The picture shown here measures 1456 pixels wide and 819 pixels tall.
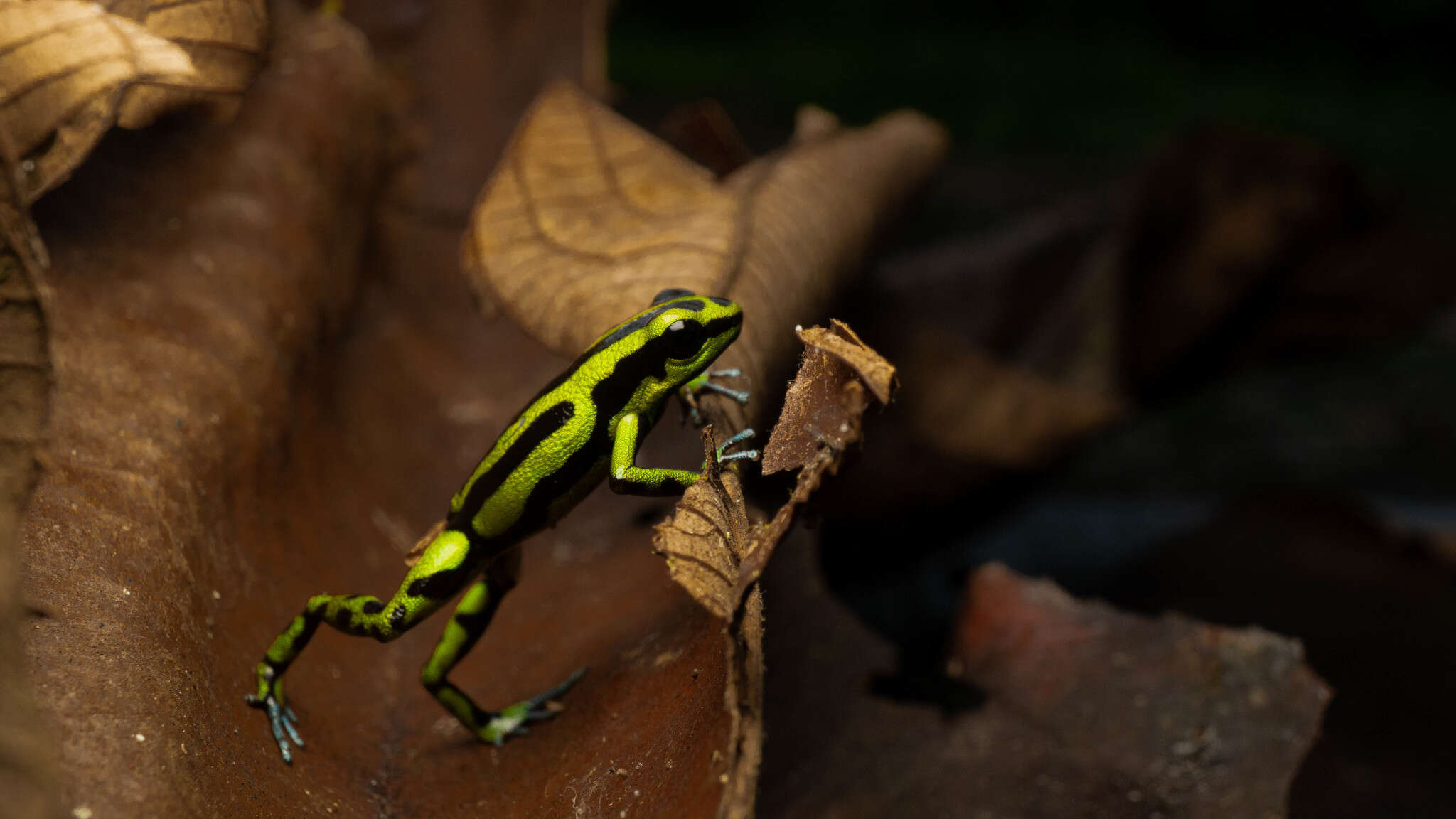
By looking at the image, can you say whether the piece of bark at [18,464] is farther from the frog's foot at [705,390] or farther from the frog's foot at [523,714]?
the frog's foot at [705,390]

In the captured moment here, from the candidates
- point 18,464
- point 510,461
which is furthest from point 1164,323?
point 18,464

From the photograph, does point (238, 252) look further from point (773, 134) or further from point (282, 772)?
point (773, 134)

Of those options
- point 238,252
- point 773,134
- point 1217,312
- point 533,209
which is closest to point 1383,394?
point 1217,312

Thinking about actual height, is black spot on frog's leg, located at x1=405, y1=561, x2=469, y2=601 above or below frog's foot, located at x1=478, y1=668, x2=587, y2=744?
below

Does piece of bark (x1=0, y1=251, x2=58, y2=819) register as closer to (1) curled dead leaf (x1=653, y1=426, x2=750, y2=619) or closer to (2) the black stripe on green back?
(1) curled dead leaf (x1=653, y1=426, x2=750, y2=619)

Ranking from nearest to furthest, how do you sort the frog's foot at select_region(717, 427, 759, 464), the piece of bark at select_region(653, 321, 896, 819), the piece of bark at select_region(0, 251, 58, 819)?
the piece of bark at select_region(0, 251, 58, 819), the piece of bark at select_region(653, 321, 896, 819), the frog's foot at select_region(717, 427, 759, 464)

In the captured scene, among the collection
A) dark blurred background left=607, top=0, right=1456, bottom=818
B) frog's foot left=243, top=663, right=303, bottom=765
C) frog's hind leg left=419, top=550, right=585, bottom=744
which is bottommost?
dark blurred background left=607, top=0, right=1456, bottom=818

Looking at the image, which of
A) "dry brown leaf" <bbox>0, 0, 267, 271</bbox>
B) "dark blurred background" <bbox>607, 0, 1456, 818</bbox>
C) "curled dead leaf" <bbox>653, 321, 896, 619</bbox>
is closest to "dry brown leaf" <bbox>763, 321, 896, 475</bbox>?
"curled dead leaf" <bbox>653, 321, 896, 619</bbox>

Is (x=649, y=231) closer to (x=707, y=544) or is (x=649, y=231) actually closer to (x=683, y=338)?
(x=683, y=338)
